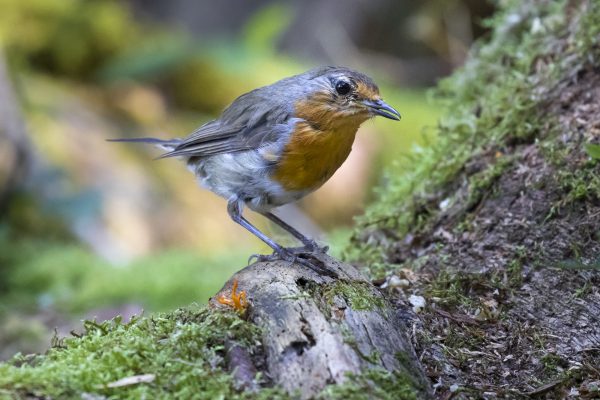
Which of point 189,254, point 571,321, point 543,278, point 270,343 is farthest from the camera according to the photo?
point 189,254

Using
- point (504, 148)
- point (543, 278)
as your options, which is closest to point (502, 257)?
point (543, 278)

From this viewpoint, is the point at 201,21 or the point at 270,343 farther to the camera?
the point at 201,21

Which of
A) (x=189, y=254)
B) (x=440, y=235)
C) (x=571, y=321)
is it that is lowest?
(x=571, y=321)

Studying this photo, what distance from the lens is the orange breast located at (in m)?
3.87

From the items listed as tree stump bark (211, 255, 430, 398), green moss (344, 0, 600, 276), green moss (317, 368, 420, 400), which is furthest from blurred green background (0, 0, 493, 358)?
green moss (317, 368, 420, 400)

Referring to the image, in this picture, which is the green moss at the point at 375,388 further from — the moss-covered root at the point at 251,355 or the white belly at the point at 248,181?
the white belly at the point at 248,181

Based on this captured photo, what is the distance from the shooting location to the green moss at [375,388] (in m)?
2.32

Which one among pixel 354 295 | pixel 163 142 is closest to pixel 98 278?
pixel 163 142

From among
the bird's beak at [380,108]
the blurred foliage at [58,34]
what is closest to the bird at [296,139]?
the bird's beak at [380,108]

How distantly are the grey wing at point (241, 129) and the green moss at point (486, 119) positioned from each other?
36.8 inches

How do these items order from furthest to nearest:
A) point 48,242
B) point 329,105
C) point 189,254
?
point 48,242, point 189,254, point 329,105

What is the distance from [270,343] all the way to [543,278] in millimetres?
1482

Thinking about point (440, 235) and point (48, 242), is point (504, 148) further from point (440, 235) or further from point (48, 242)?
point (48, 242)

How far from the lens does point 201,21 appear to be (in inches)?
680
